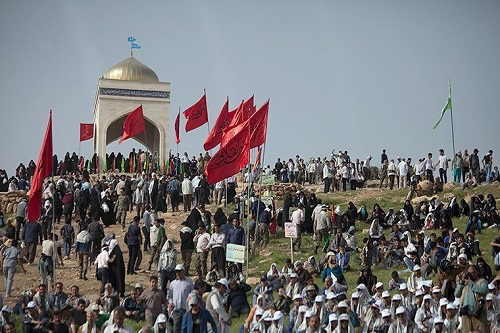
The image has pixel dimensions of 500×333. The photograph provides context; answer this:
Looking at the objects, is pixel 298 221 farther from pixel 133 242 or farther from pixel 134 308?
pixel 134 308

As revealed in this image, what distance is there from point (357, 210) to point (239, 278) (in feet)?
29.6

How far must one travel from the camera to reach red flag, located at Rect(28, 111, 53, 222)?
17.1 metres

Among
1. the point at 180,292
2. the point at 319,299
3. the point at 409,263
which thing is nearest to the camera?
the point at 319,299

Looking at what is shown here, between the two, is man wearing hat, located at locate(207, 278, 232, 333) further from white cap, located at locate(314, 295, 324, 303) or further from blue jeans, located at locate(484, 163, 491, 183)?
blue jeans, located at locate(484, 163, 491, 183)

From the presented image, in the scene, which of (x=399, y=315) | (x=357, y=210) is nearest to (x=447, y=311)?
(x=399, y=315)

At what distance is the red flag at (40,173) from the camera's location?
17.1 meters

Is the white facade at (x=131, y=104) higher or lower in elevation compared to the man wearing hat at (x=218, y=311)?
higher

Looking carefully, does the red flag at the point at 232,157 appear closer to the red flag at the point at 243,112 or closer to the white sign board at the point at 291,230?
the white sign board at the point at 291,230

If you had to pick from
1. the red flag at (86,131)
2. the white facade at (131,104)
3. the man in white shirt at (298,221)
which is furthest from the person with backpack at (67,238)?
the red flag at (86,131)

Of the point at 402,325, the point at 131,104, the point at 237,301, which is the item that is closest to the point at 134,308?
the point at 237,301

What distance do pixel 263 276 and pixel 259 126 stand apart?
212 inches

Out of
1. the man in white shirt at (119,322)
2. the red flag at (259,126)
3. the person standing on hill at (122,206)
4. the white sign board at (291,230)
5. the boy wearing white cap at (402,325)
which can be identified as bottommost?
the boy wearing white cap at (402,325)

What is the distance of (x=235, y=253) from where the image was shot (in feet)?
55.2

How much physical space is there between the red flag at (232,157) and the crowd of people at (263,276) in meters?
1.05
